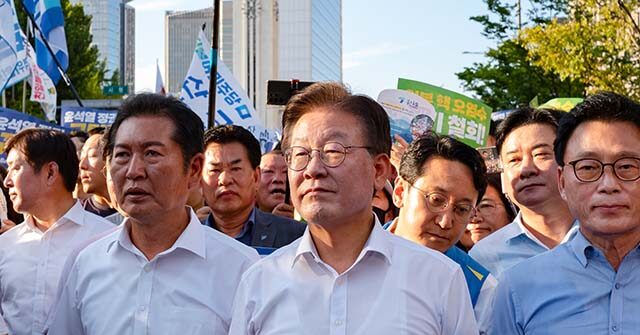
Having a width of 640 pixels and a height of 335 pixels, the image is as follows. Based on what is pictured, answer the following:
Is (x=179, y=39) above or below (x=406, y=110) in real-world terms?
above

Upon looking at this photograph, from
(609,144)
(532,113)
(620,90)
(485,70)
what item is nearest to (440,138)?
(532,113)

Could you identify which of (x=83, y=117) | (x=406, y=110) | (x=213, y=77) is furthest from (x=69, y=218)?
(x=83, y=117)

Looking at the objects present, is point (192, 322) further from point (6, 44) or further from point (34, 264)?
point (6, 44)

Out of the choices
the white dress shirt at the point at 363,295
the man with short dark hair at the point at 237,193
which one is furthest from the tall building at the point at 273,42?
the white dress shirt at the point at 363,295

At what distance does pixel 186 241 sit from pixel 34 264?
5.21 ft

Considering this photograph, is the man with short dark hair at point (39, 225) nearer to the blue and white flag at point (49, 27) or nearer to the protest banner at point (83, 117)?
the protest banner at point (83, 117)

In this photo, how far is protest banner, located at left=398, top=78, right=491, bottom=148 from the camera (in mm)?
7199

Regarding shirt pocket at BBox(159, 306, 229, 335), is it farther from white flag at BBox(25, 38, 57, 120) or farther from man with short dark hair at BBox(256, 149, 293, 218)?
white flag at BBox(25, 38, 57, 120)

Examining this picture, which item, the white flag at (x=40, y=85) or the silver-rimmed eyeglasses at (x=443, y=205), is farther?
the white flag at (x=40, y=85)

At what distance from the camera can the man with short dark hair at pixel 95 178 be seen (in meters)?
6.21

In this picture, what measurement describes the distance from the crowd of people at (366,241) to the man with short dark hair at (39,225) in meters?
0.63

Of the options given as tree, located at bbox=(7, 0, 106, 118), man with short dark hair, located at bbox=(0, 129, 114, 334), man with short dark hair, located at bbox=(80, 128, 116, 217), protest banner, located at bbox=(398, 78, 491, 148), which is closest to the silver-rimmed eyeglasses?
man with short dark hair, located at bbox=(0, 129, 114, 334)

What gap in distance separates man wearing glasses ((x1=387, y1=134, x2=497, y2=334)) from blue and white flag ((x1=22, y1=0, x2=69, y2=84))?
1373 centimetres

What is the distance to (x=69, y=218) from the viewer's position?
15.3 feet
